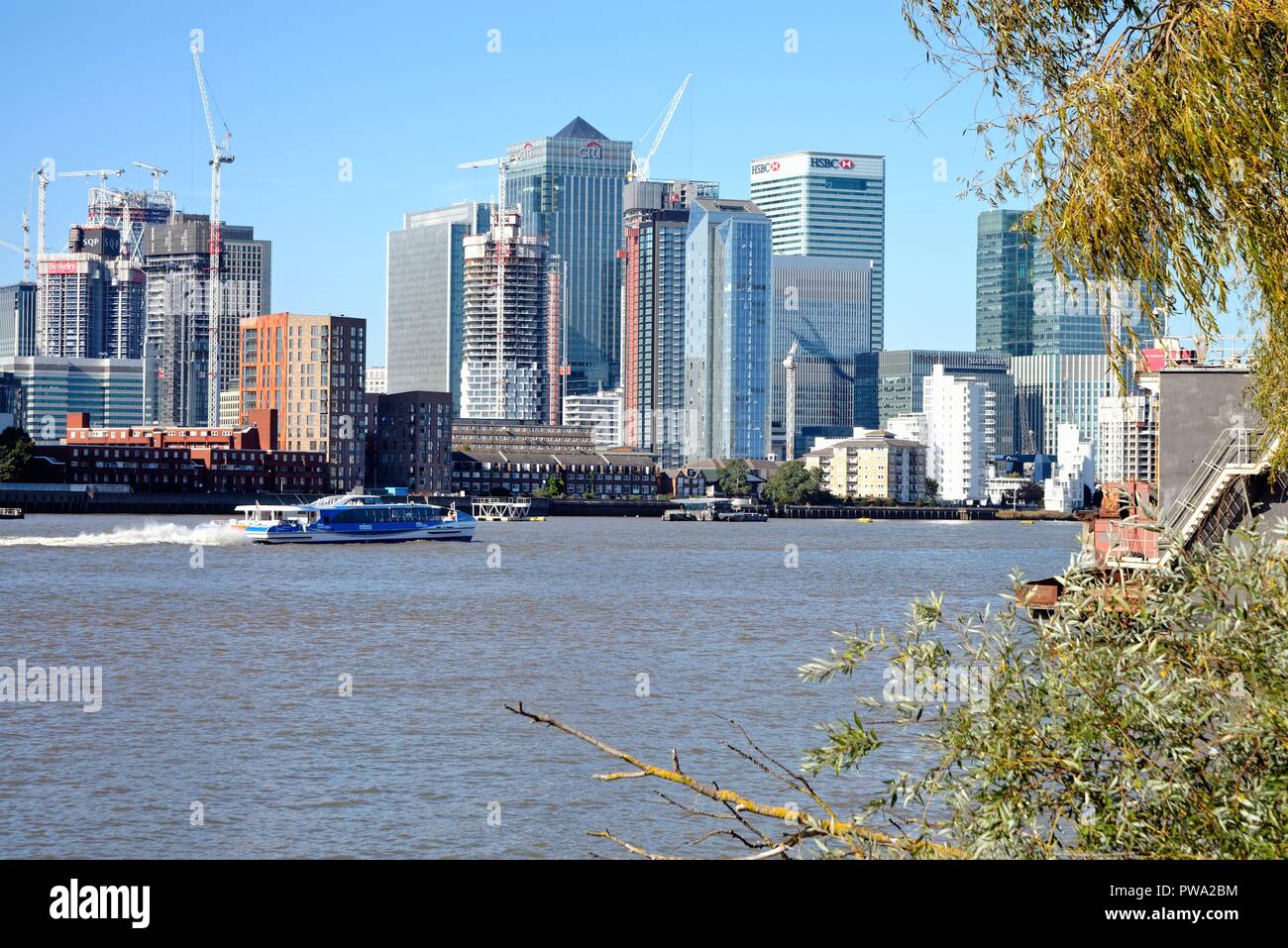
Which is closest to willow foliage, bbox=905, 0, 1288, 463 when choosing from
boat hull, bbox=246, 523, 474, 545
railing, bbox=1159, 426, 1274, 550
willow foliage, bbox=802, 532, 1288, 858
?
willow foliage, bbox=802, 532, 1288, 858

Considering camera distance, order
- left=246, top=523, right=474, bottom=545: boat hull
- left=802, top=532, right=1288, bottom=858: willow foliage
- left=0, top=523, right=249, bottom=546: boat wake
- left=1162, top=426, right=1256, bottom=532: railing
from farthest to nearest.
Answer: left=246, top=523, right=474, bottom=545: boat hull → left=0, top=523, right=249, bottom=546: boat wake → left=1162, top=426, right=1256, bottom=532: railing → left=802, top=532, right=1288, bottom=858: willow foliage

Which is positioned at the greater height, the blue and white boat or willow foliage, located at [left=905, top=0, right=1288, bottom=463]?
willow foliage, located at [left=905, top=0, right=1288, bottom=463]

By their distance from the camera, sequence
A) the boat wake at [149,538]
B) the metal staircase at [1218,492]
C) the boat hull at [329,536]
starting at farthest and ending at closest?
the boat hull at [329,536], the boat wake at [149,538], the metal staircase at [1218,492]

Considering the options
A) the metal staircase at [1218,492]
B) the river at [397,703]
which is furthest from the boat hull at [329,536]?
the metal staircase at [1218,492]

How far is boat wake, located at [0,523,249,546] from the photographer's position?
114 metres

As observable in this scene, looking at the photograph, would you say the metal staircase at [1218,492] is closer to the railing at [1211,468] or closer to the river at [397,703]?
the railing at [1211,468]

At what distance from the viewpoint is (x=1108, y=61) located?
38.0ft

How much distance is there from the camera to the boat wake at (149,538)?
113537mm

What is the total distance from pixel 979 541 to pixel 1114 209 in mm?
151943

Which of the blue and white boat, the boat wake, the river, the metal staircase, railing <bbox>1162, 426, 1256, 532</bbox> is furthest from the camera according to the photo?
the blue and white boat

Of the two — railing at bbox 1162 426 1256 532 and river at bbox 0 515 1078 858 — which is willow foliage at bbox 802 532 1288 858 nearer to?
river at bbox 0 515 1078 858

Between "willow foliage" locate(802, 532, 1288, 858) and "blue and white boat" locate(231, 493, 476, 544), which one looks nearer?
"willow foliage" locate(802, 532, 1288, 858)

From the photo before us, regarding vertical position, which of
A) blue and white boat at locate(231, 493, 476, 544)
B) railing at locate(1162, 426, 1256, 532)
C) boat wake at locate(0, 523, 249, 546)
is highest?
railing at locate(1162, 426, 1256, 532)
